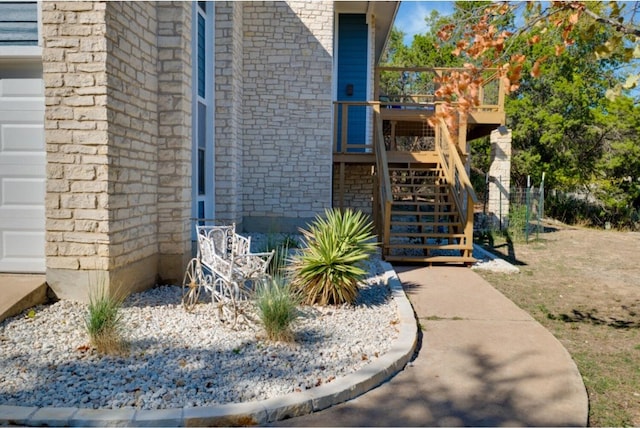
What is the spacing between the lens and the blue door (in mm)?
12992

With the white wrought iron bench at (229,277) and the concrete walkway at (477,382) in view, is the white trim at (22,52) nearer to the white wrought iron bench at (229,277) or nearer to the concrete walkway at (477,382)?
the white wrought iron bench at (229,277)

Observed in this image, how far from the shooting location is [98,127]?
5070 millimetres

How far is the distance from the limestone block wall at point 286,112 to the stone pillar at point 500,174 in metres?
6.90

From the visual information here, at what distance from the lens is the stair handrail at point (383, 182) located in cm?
895

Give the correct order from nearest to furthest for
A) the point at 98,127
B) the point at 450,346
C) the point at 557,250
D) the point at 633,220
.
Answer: the point at 450,346
the point at 98,127
the point at 557,250
the point at 633,220

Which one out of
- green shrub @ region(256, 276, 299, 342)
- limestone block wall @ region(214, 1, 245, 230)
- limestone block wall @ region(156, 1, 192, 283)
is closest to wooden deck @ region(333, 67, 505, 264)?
limestone block wall @ region(214, 1, 245, 230)

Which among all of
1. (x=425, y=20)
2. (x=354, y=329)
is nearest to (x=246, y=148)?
(x=354, y=329)

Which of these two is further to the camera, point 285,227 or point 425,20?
point 425,20

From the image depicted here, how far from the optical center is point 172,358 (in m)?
3.96

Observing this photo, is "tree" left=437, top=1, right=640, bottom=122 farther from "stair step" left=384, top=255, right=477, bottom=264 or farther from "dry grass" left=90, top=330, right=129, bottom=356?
"stair step" left=384, top=255, right=477, bottom=264

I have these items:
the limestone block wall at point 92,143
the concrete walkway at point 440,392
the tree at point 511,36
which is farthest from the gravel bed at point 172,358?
the tree at point 511,36

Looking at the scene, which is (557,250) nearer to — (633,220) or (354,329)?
(354,329)

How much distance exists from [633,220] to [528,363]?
19381mm

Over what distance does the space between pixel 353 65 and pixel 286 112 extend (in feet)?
10.1
